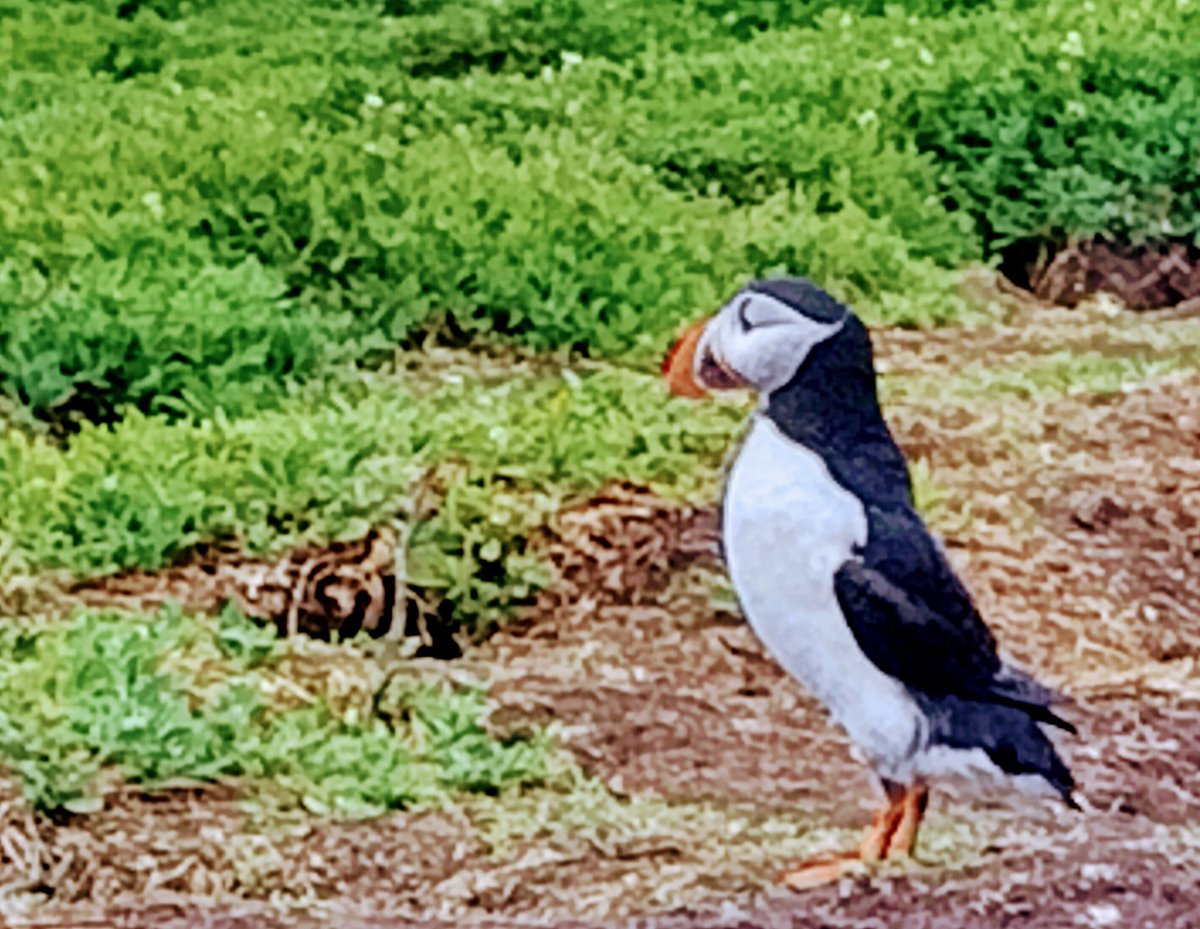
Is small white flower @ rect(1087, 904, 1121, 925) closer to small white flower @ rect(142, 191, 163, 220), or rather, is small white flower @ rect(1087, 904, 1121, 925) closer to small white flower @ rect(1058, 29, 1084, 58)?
small white flower @ rect(1058, 29, 1084, 58)

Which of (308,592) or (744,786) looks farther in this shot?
(308,592)

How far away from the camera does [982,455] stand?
8.61ft

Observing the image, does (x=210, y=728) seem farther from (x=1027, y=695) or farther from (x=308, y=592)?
(x=1027, y=695)

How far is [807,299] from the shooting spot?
2379 millimetres

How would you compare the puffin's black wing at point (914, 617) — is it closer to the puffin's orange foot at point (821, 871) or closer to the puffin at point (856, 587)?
the puffin at point (856, 587)

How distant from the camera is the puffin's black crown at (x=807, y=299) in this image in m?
2.36

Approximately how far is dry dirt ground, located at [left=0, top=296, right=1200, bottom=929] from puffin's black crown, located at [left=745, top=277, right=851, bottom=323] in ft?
0.76

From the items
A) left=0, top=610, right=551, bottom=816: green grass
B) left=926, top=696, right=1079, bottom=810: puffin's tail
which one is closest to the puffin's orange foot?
left=926, top=696, right=1079, bottom=810: puffin's tail

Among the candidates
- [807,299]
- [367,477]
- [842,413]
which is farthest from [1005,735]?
[367,477]

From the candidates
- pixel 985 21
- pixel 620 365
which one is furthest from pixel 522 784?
pixel 985 21

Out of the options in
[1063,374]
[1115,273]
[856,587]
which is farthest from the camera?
[1115,273]

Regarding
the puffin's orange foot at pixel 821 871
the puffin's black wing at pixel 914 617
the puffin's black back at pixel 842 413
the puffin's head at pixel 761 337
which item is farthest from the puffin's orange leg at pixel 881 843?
the puffin's head at pixel 761 337

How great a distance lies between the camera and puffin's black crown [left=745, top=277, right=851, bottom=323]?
7.74 feet

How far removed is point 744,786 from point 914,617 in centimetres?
24
